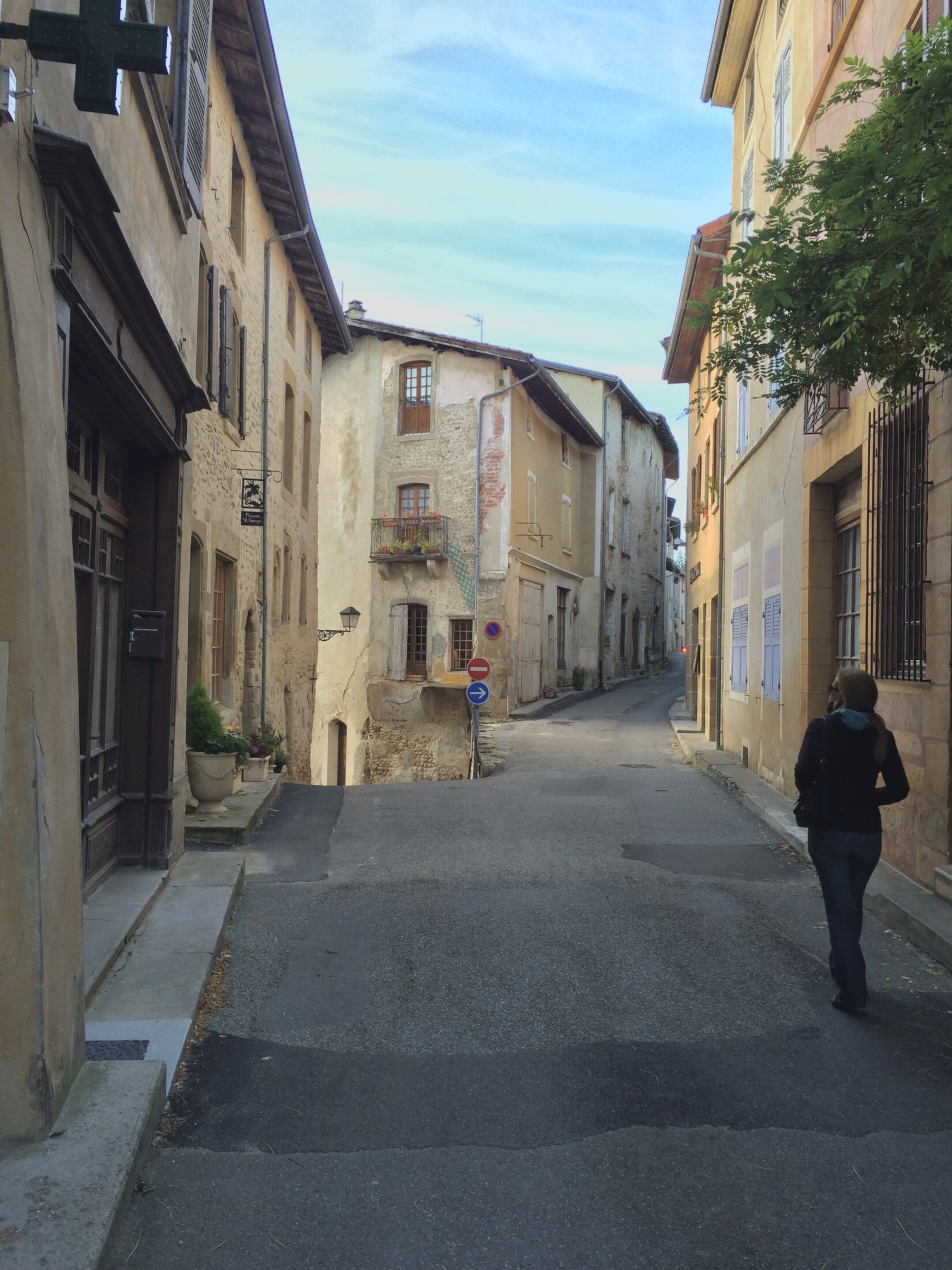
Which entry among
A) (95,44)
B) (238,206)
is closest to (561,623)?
(238,206)

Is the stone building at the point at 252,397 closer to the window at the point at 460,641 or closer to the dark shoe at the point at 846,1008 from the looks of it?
the dark shoe at the point at 846,1008

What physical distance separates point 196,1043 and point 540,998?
1588 mm

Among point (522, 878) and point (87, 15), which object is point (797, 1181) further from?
point (522, 878)

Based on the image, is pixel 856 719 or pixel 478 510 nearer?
pixel 856 719

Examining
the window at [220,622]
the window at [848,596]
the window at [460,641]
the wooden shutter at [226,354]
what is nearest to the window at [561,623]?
the window at [460,641]

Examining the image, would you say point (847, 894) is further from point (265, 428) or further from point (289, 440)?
point (289, 440)

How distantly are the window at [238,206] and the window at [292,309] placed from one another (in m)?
3.47

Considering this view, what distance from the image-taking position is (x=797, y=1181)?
3.21 metres

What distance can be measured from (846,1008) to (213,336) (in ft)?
31.3

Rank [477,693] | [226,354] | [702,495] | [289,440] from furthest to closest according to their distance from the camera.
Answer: [702,495], [289,440], [477,693], [226,354]

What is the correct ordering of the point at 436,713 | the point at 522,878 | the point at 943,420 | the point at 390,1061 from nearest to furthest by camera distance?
the point at 390,1061 < the point at 943,420 < the point at 522,878 < the point at 436,713

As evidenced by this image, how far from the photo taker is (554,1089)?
3.93m

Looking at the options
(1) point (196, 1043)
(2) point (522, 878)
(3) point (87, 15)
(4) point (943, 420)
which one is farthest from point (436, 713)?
(3) point (87, 15)

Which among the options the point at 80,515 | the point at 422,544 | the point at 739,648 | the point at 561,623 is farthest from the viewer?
the point at 561,623
